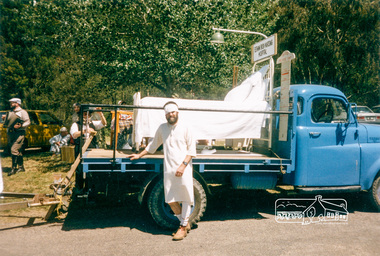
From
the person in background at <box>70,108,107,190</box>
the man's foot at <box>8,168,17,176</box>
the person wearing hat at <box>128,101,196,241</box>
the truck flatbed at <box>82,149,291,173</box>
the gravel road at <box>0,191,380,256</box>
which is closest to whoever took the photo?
the gravel road at <box>0,191,380,256</box>

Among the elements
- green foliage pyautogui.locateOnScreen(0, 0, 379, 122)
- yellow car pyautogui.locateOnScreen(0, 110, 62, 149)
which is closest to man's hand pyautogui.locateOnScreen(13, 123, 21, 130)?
green foliage pyautogui.locateOnScreen(0, 0, 379, 122)

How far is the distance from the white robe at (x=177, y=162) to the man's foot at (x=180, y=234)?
41 cm

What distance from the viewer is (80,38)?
11242 mm

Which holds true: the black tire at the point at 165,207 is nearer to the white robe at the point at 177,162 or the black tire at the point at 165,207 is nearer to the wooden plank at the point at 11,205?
the white robe at the point at 177,162

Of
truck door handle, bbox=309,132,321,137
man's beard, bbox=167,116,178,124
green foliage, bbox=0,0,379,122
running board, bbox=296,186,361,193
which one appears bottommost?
running board, bbox=296,186,361,193

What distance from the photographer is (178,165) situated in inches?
181

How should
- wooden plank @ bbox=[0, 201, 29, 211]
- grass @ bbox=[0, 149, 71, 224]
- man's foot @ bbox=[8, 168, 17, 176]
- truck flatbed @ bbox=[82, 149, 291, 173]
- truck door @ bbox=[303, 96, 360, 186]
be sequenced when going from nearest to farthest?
wooden plank @ bbox=[0, 201, 29, 211] < truck flatbed @ bbox=[82, 149, 291, 173] < truck door @ bbox=[303, 96, 360, 186] < grass @ bbox=[0, 149, 71, 224] < man's foot @ bbox=[8, 168, 17, 176]

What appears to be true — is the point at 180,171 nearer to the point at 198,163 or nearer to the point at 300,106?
the point at 198,163

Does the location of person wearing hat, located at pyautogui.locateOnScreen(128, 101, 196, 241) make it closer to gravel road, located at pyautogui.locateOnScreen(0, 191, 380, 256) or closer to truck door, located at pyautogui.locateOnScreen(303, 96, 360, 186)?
gravel road, located at pyautogui.locateOnScreen(0, 191, 380, 256)

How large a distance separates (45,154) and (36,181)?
4692mm

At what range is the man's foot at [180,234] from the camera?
4.61m

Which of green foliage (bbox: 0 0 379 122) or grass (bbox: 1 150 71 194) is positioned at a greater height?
green foliage (bbox: 0 0 379 122)

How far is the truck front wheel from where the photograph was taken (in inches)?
234

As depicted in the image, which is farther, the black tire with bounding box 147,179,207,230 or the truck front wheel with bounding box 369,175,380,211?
the truck front wheel with bounding box 369,175,380,211
